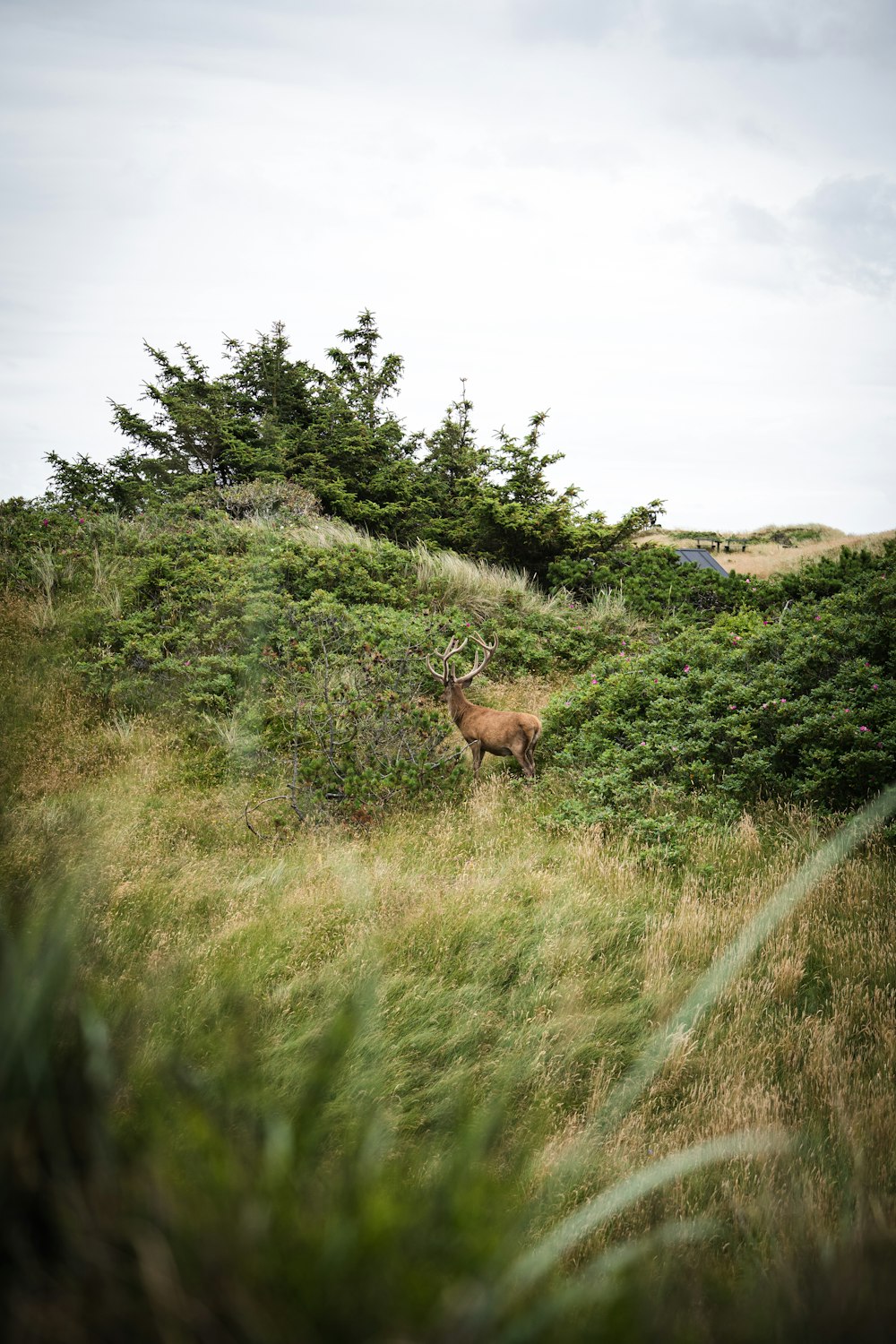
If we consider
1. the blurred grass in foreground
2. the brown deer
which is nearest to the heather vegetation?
the blurred grass in foreground

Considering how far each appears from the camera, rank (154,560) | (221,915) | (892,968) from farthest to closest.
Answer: (154,560), (221,915), (892,968)

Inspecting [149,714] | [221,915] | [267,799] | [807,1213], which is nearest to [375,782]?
[267,799]

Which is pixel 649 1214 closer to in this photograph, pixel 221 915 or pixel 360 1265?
pixel 360 1265

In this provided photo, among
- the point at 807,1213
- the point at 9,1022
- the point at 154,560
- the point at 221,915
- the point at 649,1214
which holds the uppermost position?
the point at 154,560

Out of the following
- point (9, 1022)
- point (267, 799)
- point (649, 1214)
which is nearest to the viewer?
point (9, 1022)

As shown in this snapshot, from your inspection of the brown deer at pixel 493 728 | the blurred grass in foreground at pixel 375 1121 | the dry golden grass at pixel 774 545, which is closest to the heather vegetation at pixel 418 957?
the blurred grass in foreground at pixel 375 1121

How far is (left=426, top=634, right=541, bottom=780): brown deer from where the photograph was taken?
24.1ft

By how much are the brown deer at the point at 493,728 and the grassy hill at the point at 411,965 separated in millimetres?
272

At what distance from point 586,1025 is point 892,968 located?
1877 mm

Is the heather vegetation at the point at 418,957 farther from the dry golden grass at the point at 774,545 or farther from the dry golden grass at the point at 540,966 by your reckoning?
the dry golden grass at the point at 774,545

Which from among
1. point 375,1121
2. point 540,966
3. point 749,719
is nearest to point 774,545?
point 749,719

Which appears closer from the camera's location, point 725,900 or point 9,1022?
point 9,1022

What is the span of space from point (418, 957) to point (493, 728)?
3575 mm

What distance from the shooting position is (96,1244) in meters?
0.61
